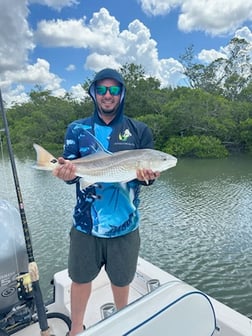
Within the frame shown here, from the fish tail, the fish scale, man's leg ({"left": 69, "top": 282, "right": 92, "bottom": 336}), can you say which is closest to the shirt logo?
the fish scale

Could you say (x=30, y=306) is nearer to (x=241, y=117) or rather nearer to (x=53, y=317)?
(x=53, y=317)

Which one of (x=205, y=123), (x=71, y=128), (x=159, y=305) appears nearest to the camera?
(x=159, y=305)

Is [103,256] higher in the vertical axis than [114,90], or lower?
lower

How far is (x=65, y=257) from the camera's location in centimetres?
545

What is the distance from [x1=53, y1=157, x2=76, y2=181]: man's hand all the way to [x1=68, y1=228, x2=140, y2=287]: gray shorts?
0.32m

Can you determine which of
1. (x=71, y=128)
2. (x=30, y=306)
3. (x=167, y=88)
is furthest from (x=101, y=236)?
(x=167, y=88)

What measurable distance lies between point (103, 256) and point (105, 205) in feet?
0.92

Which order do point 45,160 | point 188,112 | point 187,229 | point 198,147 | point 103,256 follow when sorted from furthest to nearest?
1. point 188,112
2. point 198,147
3. point 187,229
4. point 103,256
5. point 45,160

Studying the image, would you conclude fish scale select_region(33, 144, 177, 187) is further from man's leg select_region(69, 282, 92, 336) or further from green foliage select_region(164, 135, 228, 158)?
green foliage select_region(164, 135, 228, 158)

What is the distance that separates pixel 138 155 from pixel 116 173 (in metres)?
0.14

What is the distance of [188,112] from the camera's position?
20.2m

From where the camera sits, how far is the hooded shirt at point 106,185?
1.67 m

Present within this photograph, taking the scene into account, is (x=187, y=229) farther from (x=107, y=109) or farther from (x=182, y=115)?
(x=182, y=115)

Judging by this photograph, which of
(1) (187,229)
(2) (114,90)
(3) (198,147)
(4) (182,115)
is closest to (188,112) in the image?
(4) (182,115)
